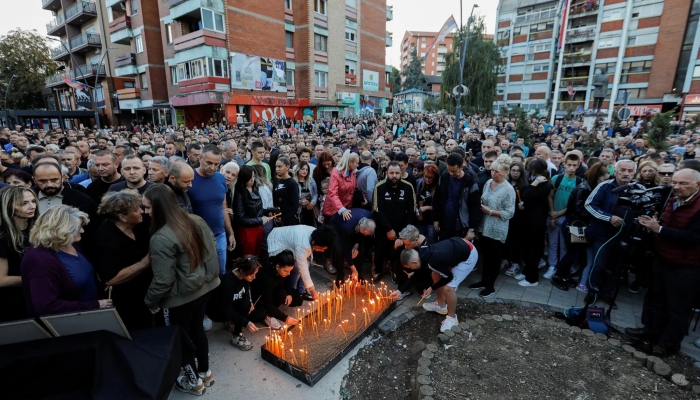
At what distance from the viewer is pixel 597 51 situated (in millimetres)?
39312

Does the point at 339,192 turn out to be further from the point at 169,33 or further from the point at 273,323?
the point at 169,33

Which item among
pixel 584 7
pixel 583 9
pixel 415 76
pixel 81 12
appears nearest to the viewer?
pixel 81 12

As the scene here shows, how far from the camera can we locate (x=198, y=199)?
4.26 metres

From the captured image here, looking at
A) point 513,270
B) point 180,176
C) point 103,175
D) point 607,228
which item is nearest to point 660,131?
point 607,228

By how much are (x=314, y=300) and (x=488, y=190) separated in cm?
333

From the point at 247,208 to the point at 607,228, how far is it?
5.34 metres

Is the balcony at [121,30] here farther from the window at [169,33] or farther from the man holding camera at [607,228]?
the man holding camera at [607,228]

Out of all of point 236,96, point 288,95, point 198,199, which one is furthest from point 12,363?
point 288,95

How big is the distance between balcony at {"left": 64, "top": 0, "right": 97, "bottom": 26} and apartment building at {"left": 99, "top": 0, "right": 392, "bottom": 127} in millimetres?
4339

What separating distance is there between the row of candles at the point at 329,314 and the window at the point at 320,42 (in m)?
33.4

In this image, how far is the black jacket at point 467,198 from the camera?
17.3ft

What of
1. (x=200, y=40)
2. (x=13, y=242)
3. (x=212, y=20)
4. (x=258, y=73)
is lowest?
(x=13, y=242)

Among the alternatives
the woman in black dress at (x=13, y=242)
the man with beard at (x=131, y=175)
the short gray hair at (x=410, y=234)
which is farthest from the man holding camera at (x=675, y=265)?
the woman in black dress at (x=13, y=242)

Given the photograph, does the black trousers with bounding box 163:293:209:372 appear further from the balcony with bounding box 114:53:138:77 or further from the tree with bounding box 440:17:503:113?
the tree with bounding box 440:17:503:113
